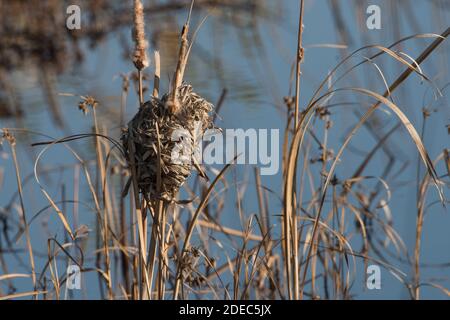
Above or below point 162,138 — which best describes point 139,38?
above

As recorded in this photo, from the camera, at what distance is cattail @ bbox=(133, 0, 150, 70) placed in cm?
152

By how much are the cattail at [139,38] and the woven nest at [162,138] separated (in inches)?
2.9

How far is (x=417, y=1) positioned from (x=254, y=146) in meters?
2.69

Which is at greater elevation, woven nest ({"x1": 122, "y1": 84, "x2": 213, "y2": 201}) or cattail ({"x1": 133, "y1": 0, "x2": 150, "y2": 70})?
cattail ({"x1": 133, "y1": 0, "x2": 150, "y2": 70})

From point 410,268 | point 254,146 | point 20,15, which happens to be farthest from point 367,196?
point 20,15

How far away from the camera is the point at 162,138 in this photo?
62.2 inches

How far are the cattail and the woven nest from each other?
7 cm

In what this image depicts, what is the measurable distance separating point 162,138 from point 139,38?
176mm

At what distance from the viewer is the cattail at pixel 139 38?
1.52 meters

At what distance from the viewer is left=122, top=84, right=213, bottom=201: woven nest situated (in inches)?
61.7

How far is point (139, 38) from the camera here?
1523 mm

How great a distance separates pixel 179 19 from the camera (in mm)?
4863
